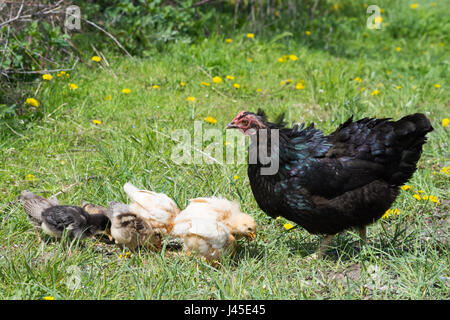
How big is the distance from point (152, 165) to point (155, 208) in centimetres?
97

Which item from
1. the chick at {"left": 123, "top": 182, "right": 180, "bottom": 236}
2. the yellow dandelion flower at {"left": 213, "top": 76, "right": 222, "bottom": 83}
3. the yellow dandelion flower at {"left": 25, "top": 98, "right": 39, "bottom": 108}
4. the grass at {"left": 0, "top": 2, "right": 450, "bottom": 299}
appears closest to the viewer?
the grass at {"left": 0, "top": 2, "right": 450, "bottom": 299}

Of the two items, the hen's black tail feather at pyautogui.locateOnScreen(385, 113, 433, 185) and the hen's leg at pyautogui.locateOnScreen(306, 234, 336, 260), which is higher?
the hen's black tail feather at pyautogui.locateOnScreen(385, 113, 433, 185)

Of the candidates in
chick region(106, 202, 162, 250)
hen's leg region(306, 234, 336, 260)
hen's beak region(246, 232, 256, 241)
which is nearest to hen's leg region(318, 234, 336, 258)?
hen's leg region(306, 234, 336, 260)

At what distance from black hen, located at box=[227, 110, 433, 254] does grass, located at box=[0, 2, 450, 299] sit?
289 millimetres

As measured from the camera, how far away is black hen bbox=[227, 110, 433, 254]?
3520 mm

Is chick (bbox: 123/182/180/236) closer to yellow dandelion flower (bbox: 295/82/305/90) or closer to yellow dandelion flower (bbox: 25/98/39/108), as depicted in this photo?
yellow dandelion flower (bbox: 25/98/39/108)

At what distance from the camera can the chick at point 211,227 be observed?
3408mm

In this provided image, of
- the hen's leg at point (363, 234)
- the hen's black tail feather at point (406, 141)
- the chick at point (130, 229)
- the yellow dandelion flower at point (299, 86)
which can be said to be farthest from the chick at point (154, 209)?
the yellow dandelion flower at point (299, 86)

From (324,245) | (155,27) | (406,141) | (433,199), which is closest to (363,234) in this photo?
(324,245)

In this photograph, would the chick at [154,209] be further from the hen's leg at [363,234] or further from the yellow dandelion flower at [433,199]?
the yellow dandelion flower at [433,199]

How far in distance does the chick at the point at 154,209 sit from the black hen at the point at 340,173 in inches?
23.5

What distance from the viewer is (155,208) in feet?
12.0

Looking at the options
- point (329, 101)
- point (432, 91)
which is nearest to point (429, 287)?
point (329, 101)

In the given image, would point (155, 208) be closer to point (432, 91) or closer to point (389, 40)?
point (432, 91)
